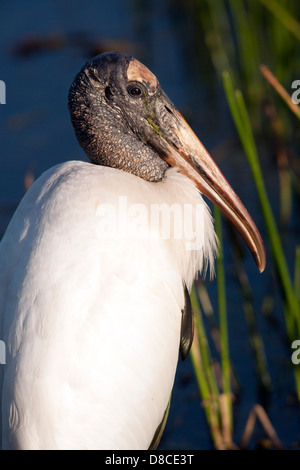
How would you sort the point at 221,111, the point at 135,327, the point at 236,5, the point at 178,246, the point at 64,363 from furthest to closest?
the point at 221,111 → the point at 236,5 → the point at 178,246 → the point at 135,327 → the point at 64,363

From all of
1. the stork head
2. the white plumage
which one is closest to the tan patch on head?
the stork head

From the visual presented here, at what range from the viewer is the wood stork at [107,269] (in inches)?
98.0

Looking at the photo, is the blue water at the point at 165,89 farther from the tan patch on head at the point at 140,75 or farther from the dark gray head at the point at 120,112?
the tan patch on head at the point at 140,75

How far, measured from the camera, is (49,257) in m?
2.59

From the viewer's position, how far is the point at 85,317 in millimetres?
2547

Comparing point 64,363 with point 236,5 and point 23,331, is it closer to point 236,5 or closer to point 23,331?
point 23,331

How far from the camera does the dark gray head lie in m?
2.98

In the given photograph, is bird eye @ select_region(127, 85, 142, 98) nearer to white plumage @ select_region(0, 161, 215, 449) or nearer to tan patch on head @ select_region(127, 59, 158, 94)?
tan patch on head @ select_region(127, 59, 158, 94)

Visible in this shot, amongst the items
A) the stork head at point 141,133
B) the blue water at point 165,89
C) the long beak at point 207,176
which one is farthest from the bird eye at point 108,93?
the blue water at point 165,89

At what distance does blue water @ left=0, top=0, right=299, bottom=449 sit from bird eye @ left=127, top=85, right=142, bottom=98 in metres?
2.12

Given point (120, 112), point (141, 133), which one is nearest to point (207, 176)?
point (141, 133)

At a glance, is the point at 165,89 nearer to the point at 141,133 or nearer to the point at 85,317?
the point at 141,133

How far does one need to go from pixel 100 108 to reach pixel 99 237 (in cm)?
60

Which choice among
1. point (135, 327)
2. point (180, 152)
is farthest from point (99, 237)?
point (180, 152)
